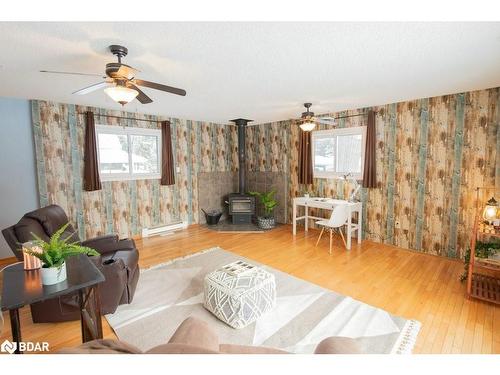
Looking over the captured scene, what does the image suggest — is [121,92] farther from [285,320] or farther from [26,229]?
[285,320]

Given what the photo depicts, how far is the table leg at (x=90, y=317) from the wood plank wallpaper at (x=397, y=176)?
2949mm

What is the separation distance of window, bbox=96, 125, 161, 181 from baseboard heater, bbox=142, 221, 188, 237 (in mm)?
1022

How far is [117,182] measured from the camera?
4.46m

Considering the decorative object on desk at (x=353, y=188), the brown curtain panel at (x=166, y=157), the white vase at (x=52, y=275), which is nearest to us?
the white vase at (x=52, y=275)

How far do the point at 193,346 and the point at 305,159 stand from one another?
14.8 ft

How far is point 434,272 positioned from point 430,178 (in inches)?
53.4

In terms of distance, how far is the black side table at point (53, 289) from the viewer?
4.20 ft

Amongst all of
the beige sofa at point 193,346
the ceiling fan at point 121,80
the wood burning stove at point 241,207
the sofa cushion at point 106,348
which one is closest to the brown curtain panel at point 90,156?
the ceiling fan at point 121,80

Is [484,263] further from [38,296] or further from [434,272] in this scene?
[38,296]

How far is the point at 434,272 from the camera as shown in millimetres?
3094

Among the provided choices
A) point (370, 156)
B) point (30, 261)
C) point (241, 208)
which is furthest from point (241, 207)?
point (30, 261)

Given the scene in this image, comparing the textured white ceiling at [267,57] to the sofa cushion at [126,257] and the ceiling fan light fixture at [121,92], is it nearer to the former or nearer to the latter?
the ceiling fan light fixture at [121,92]

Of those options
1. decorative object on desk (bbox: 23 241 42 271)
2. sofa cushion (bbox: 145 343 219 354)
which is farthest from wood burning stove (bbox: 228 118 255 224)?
sofa cushion (bbox: 145 343 219 354)
